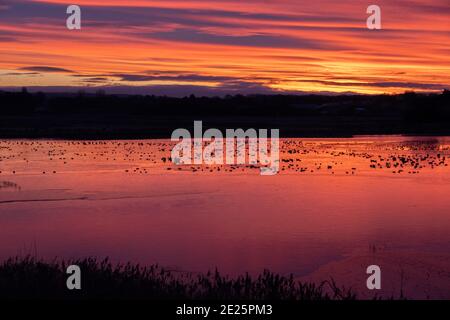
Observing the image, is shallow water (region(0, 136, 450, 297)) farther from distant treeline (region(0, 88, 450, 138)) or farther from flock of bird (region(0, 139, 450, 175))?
distant treeline (region(0, 88, 450, 138))

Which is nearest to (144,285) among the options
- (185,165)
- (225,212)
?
(225,212)

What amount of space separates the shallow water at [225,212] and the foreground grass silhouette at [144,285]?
1.06 meters

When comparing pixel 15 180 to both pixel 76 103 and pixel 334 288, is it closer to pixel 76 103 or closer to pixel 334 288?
pixel 334 288

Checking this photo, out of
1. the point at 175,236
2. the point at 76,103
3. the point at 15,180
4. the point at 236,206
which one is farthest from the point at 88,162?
the point at 76,103

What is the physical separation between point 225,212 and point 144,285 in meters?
7.74

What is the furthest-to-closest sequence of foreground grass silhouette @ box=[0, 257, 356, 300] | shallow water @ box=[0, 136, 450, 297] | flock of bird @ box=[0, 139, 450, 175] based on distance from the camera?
flock of bird @ box=[0, 139, 450, 175], shallow water @ box=[0, 136, 450, 297], foreground grass silhouette @ box=[0, 257, 356, 300]

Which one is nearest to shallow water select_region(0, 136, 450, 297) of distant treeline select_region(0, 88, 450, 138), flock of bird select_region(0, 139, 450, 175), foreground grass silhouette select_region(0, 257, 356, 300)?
flock of bird select_region(0, 139, 450, 175)

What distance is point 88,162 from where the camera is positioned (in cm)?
3192

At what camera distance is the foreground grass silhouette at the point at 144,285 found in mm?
10570

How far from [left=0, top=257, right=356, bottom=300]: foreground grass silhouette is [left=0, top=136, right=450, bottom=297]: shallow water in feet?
3.49

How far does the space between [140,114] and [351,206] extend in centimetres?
6869

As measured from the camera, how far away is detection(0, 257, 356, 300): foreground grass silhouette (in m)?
10.6

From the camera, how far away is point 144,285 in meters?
11.1

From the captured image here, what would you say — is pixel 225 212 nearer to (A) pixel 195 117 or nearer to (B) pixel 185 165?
(B) pixel 185 165
